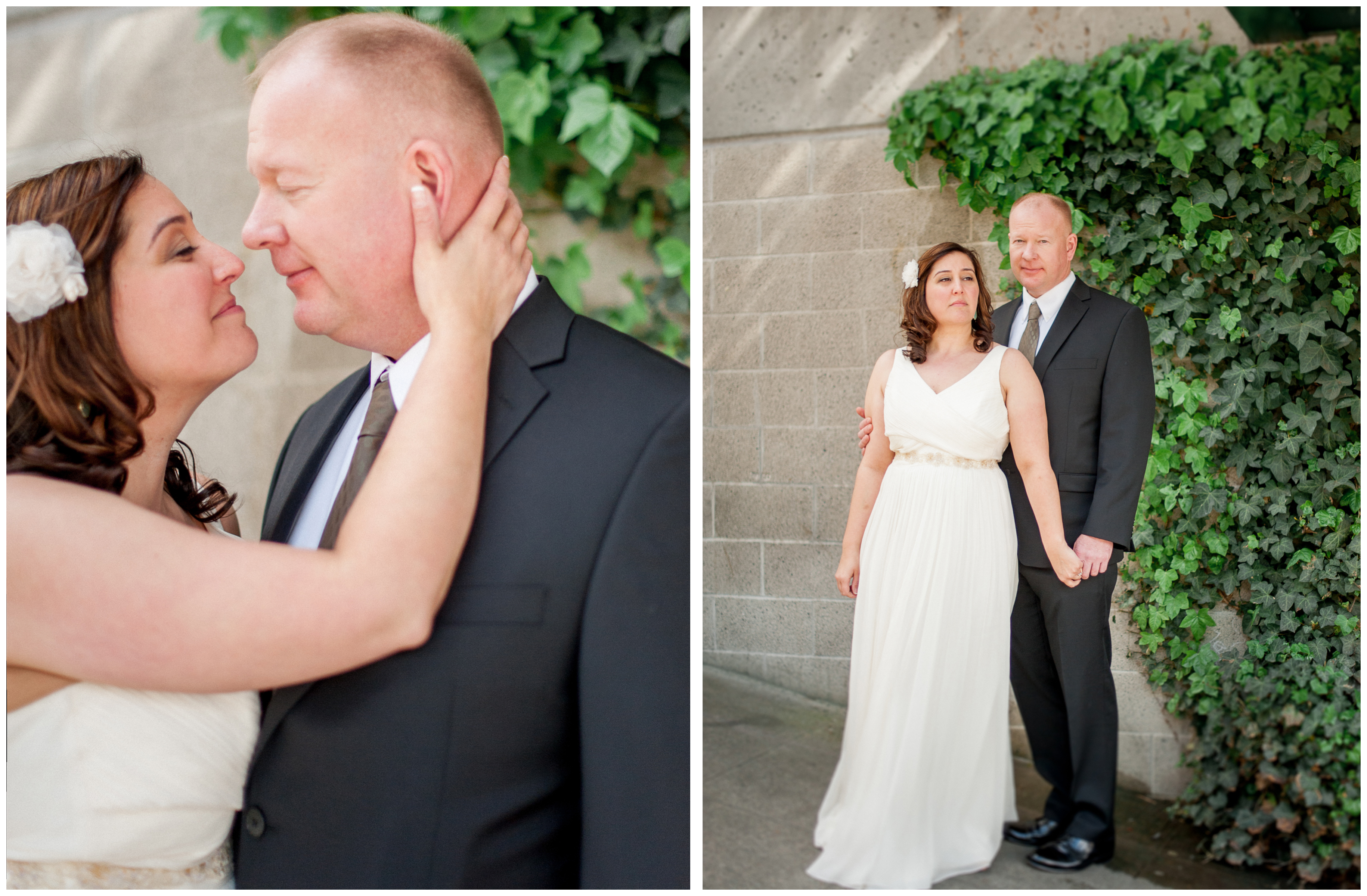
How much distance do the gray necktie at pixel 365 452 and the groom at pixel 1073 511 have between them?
123 centimetres

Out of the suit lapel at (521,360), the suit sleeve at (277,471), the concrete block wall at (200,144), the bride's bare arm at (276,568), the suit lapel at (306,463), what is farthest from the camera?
the concrete block wall at (200,144)

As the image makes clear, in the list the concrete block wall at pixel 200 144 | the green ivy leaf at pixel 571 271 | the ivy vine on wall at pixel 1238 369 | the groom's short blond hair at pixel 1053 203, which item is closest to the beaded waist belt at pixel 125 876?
the concrete block wall at pixel 200 144

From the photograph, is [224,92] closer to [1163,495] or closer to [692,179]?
[692,179]

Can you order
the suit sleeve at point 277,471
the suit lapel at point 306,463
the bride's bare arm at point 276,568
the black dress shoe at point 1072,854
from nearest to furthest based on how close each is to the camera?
the bride's bare arm at point 276,568, the suit lapel at point 306,463, the suit sleeve at point 277,471, the black dress shoe at point 1072,854

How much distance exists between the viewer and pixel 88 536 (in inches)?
53.6

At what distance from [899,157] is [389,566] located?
141 cm

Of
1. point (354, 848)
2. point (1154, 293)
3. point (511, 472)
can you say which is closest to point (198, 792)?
point (354, 848)

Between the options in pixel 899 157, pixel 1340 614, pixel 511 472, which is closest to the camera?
pixel 511 472

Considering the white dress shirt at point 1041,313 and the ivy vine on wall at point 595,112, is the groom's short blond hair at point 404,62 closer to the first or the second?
the ivy vine on wall at point 595,112

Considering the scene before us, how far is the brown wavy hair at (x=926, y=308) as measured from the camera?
73.8 inches

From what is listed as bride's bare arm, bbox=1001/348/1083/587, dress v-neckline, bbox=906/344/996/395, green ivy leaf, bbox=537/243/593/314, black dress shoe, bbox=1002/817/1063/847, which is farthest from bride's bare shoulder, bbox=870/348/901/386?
black dress shoe, bbox=1002/817/1063/847

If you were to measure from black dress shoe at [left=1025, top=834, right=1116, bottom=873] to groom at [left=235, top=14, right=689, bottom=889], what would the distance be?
90 centimetres

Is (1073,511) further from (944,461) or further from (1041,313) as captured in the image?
(1041,313)

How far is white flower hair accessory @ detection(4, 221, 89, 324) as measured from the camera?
1.49 m
